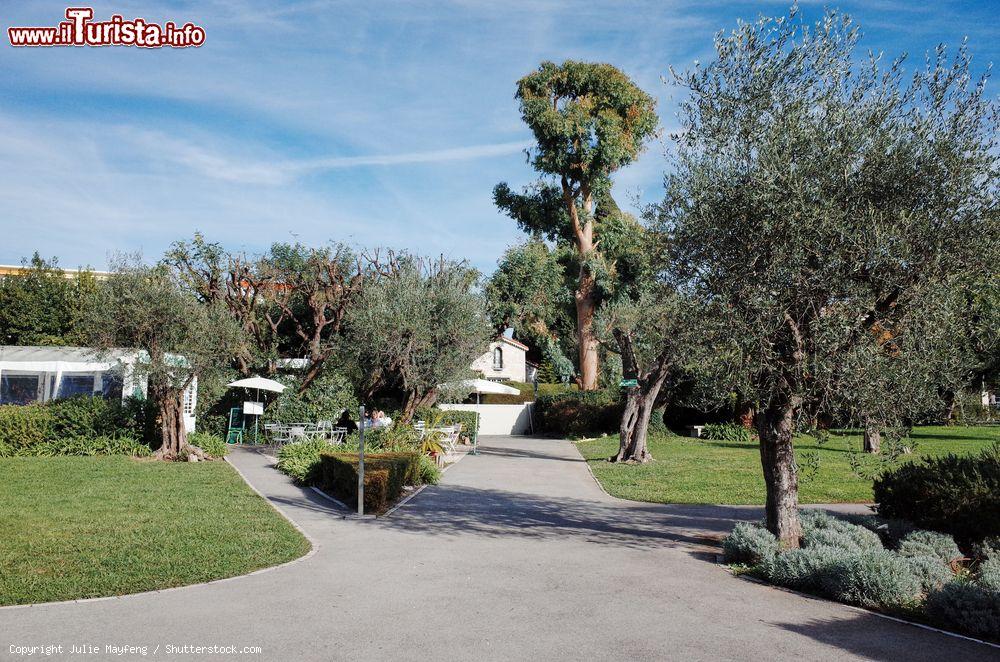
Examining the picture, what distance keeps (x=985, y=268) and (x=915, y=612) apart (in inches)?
149

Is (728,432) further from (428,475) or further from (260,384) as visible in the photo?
(260,384)

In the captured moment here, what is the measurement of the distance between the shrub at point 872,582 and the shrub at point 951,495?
7.84 ft

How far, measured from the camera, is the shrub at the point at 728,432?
3036 cm

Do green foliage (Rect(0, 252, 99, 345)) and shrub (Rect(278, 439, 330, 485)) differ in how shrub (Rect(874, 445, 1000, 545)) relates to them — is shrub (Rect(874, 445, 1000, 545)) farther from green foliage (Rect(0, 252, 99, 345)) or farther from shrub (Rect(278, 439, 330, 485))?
green foliage (Rect(0, 252, 99, 345))

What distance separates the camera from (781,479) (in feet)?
29.7

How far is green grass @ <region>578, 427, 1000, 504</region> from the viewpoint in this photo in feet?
47.5

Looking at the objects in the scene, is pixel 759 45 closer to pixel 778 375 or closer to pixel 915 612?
pixel 778 375

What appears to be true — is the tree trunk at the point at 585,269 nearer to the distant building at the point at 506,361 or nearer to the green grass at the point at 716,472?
the green grass at the point at 716,472

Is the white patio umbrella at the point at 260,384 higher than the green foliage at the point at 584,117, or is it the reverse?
the green foliage at the point at 584,117

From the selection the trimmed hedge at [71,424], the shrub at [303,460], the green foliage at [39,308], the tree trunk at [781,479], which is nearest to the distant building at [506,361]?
the green foliage at [39,308]

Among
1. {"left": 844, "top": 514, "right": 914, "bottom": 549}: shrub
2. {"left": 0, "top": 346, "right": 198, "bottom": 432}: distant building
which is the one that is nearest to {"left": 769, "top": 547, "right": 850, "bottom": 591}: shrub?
{"left": 844, "top": 514, "right": 914, "bottom": 549}: shrub

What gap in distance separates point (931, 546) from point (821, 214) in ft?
13.3

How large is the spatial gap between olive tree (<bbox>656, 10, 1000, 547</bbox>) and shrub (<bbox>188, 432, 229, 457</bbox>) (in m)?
A: 15.7

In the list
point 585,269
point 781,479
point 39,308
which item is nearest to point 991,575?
point 781,479
